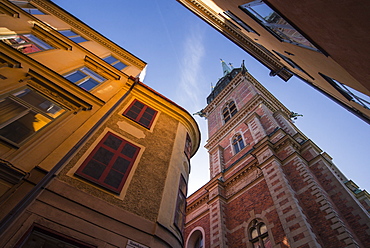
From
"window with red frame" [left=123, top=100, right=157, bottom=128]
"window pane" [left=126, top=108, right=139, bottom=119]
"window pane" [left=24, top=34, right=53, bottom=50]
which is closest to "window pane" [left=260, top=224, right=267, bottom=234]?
"window with red frame" [left=123, top=100, right=157, bottom=128]

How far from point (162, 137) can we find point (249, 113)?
52.9ft

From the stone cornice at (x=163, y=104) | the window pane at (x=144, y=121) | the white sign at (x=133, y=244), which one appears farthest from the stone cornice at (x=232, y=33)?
the white sign at (x=133, y=244)

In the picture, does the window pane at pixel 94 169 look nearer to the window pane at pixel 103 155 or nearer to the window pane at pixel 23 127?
the window pane at pixel 103 155

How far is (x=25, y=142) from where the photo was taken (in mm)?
5418

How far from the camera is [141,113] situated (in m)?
9.29

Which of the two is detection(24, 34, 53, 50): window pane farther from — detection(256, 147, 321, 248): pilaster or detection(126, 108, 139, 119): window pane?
detection(256, 147, 321, 248): pilaster

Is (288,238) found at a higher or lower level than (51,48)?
lower

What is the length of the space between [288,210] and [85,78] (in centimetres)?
1251

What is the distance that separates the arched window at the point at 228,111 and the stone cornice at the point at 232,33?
13809 mm

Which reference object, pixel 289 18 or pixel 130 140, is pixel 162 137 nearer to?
pixel 130 140

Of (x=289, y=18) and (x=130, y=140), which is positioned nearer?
(x=289, y=18)

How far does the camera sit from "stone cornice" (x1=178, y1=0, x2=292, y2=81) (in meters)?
11.5

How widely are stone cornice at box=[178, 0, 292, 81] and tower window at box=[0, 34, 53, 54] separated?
783 cm

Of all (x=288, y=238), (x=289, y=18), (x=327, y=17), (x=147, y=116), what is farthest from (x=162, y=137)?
(x=288, y=238)
